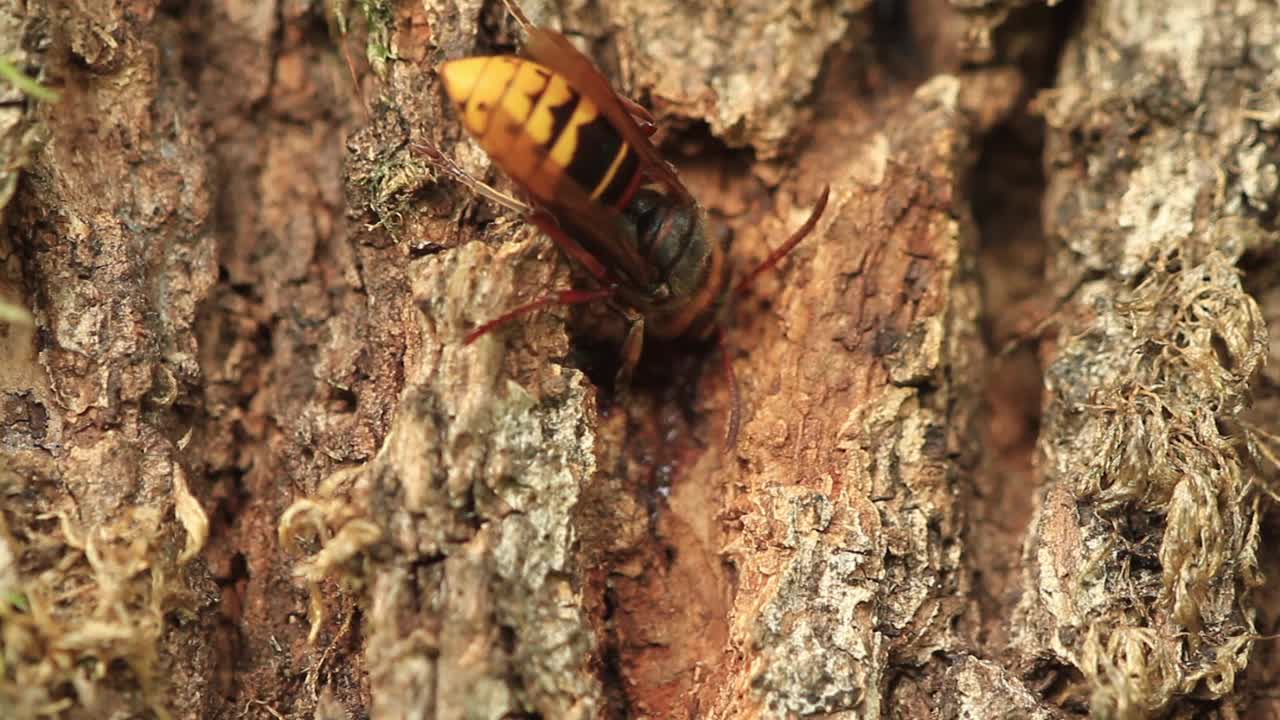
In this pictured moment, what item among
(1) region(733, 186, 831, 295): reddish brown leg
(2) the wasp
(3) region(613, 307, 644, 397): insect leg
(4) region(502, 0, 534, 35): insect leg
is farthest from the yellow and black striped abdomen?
(1) region(733, 186, 831, 295): reddish brown leg

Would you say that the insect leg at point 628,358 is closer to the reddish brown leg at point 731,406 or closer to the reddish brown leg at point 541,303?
the reddish brown leg at point 541,303

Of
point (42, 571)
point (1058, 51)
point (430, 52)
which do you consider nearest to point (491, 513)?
point (42, 571)

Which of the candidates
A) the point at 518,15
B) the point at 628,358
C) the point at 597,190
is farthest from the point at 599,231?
the point at 518,15

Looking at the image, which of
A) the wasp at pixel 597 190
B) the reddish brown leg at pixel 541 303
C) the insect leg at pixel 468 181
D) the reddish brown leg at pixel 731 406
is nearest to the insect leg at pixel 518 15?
the wasp at pixel 597 190

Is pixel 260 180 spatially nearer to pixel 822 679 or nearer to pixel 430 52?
pixel 430 52

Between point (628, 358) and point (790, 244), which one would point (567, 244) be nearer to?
point (628, 358)

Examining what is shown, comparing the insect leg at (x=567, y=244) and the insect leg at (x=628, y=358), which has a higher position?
the insect leg at (x=567, y=244)
